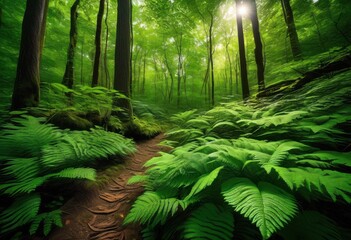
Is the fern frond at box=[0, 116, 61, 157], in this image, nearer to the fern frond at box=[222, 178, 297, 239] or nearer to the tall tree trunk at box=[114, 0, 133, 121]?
the fern frond at box=[222, 178, 297, 239]

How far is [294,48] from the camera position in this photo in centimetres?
827

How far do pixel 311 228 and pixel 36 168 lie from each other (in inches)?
125

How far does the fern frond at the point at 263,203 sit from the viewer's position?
1193 millimetres

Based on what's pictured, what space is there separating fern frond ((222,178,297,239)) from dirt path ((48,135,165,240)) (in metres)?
1.18

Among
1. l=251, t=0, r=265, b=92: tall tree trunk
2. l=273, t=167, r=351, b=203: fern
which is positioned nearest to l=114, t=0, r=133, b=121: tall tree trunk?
l=251, t=0, r=265, b=92: tall tree trunk

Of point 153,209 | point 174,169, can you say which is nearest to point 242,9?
point 174,169

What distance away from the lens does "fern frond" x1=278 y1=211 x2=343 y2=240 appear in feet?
4.30

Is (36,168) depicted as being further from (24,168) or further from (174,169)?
(174,169)

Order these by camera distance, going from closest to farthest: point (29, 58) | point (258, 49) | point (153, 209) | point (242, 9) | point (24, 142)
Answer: point (153, 209) → point (24, 142) → point (29, 58) → point (258, 49) → point (242, 9)

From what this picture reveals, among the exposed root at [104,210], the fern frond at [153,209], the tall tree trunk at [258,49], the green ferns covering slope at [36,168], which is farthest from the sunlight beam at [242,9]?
the exposed root at [104,210]

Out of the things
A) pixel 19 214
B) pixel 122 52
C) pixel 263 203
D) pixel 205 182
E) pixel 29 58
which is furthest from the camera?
pixel 122 52

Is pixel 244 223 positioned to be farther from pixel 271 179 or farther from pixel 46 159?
pixel 46 159

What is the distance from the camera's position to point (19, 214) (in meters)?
1.88

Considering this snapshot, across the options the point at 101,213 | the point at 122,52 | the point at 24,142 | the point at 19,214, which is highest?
the point at 122,52
